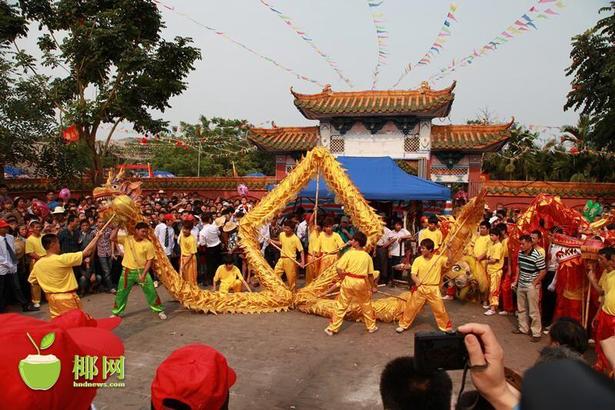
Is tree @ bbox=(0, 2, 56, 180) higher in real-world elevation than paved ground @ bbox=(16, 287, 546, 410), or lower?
higher

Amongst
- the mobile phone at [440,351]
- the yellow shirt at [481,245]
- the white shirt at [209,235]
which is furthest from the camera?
the white shirt at [209,235]

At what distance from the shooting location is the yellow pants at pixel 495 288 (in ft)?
25.8

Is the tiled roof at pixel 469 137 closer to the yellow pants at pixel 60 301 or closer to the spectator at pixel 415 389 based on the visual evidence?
the yellow pants at pixel 60 301

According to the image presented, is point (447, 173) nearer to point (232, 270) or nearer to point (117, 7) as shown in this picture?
point (232, 270)

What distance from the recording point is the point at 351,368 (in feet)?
18.0

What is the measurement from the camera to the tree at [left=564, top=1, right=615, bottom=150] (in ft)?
49.3

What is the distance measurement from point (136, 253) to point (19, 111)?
7.47 metres

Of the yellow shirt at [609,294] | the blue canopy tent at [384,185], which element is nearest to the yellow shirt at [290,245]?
the blue canopy tent at [384,185]

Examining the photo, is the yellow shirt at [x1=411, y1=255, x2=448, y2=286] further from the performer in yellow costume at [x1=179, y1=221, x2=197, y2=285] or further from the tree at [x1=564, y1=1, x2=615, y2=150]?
the tree at [x1=564, y1=1, x2=615, y2=150]

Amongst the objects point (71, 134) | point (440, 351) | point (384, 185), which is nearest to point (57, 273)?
point (440, 351)

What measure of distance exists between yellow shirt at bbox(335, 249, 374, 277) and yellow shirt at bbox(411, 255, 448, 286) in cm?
69

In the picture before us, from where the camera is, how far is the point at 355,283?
6.64 metres

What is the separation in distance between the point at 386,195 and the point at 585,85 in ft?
33.0

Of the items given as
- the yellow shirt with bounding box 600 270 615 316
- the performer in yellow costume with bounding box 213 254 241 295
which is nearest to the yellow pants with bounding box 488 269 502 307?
the yellow shirt with bounding box 600 270 615 316
